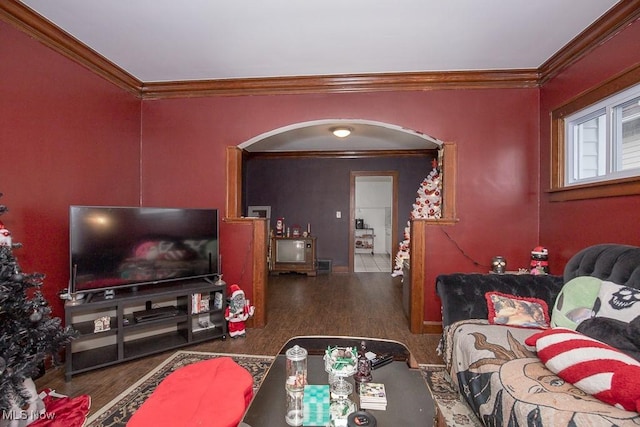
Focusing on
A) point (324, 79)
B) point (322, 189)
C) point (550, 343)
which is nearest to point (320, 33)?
point (324, 79)

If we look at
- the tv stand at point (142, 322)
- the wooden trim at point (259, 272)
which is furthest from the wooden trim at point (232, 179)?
the tv stand at point (142, 322)

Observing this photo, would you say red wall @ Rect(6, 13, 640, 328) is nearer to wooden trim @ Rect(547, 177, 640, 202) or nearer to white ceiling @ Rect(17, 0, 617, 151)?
wooden trim @ Rect(547, 177, 640, 202)

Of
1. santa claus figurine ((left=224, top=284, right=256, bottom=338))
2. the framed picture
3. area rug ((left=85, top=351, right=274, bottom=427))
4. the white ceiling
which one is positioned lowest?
area rug ((left=85, top=351, right=274, bottom=427))

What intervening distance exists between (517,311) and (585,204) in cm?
114

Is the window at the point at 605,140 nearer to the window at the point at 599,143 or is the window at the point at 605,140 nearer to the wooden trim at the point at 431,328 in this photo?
the window at the point at 599,143

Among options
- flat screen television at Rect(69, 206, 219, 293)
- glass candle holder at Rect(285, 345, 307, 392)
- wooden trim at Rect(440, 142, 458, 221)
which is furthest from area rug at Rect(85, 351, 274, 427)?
wooden trim at Rect(440, 142, 458, 221)

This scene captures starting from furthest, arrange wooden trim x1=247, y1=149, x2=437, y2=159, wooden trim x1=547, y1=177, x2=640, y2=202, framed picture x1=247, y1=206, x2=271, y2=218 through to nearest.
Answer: framed picture x1=247, y1=206, x2=271, y2=218, wooden trim x1=247, y1=149, x2=437, y2=159, wooden trim x1=547, y1=177, x2=640, y2=202

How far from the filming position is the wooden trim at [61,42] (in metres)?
2.04

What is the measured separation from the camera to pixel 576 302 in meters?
1.79

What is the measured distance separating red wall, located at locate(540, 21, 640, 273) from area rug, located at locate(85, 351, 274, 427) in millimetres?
2595

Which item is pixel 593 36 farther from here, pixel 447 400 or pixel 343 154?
pixel 343 154

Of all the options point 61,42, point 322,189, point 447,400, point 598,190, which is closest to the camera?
point 447,400

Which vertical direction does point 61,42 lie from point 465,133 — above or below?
above

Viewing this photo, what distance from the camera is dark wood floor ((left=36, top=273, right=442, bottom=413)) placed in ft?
7.14
